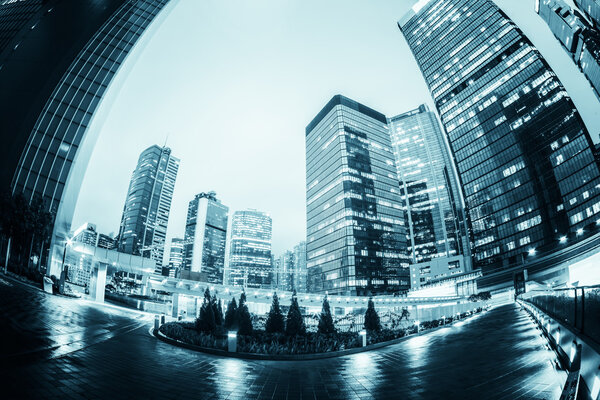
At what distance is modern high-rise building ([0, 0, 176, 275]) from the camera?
28.7 metres

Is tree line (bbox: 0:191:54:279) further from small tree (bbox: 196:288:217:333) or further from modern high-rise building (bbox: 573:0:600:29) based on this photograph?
modern high-rise building (bbox: 573:0:600:29)

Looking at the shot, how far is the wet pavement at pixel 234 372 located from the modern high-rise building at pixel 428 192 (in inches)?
6714

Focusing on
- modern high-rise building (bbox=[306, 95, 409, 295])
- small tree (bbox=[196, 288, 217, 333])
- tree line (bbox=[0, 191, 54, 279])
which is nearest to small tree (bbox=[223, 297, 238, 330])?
small tree (bbox=[196, 288, 217, 333])

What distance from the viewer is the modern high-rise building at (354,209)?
354 feet

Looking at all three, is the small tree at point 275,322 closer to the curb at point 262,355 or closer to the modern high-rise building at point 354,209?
the curb at point 262,355

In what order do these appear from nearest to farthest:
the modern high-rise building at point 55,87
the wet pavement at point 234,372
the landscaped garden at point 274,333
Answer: the wet pavement at point 234,372, the landscaped garden at point 274,333, the modern high-rise building at point 55,87

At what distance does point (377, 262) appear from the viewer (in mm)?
110438

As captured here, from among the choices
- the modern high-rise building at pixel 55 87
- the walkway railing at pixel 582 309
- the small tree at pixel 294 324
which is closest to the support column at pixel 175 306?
the modern high-rise building at pixel 55 87

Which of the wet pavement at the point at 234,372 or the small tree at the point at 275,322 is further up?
the wet pavement at the point at 234,372

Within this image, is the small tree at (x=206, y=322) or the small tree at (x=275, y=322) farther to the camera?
the small tree at (x=275, y=322)

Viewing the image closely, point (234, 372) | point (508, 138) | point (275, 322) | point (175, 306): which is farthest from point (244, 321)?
point (508, 138)

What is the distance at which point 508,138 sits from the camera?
9106 cm

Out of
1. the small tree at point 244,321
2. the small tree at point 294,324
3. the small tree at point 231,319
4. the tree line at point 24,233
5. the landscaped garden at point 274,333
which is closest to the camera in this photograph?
the landscaped garden at point 274,333

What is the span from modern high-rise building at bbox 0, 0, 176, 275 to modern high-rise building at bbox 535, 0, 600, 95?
83.5 metres
